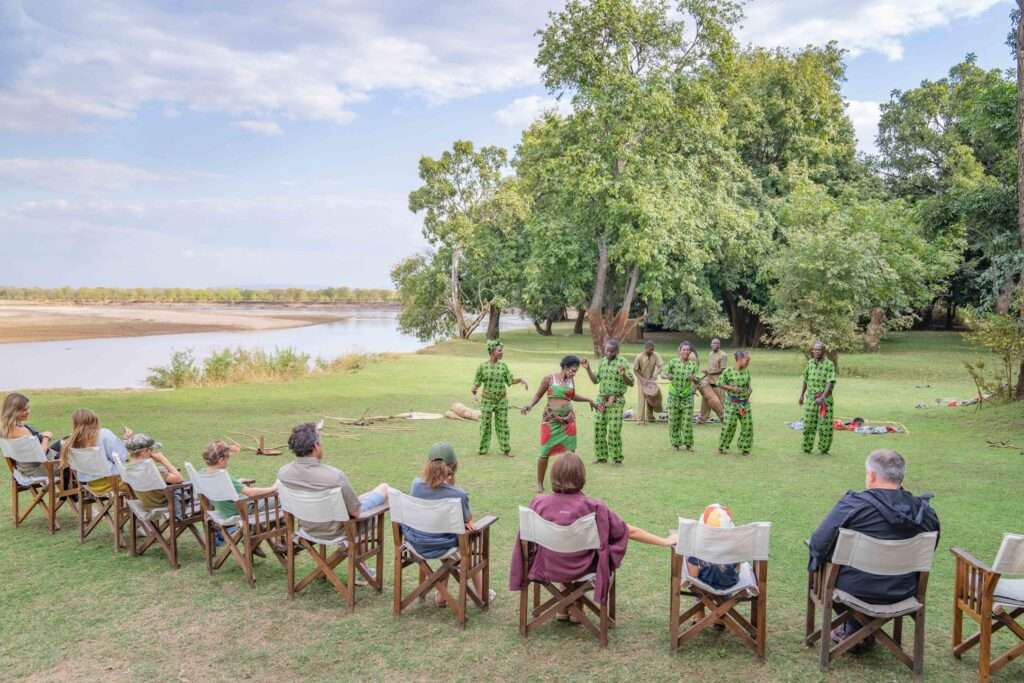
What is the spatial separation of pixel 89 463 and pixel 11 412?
1232 mm

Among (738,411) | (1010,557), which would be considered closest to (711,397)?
(738,411)

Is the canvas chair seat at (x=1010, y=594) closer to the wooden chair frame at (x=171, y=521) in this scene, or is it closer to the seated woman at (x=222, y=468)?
the seated woman at (x=222, y=468)

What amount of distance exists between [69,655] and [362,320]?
74568 millimetres

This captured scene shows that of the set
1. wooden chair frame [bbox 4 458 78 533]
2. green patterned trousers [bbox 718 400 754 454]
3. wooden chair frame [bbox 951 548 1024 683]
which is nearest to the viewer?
wooden chair frame [bbox 951 548 1024 683]

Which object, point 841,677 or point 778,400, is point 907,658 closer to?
point 841,677

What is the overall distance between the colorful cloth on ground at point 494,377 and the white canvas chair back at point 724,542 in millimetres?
6736

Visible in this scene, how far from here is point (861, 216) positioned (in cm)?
3012

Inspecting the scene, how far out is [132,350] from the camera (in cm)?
3922

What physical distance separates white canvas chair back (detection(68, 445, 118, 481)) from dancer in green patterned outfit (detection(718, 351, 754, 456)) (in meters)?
8.28

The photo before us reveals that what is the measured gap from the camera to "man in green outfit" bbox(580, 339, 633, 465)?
418 inches

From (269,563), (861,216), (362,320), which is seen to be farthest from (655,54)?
(362,320)

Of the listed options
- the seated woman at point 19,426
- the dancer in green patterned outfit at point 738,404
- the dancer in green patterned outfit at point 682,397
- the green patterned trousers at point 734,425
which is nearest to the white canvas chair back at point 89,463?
the seated woman at point 19,426

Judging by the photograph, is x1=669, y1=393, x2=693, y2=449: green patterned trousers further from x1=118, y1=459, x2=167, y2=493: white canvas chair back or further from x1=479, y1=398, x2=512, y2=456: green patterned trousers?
x1=118, y1=459, x2=167, y2=493: white canvas chair back

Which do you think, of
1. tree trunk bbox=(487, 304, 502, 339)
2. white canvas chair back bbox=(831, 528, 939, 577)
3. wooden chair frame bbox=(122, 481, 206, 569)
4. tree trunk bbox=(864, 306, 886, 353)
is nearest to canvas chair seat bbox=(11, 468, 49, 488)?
wooden chair frame bbox=(122, 481, 206, 569)
